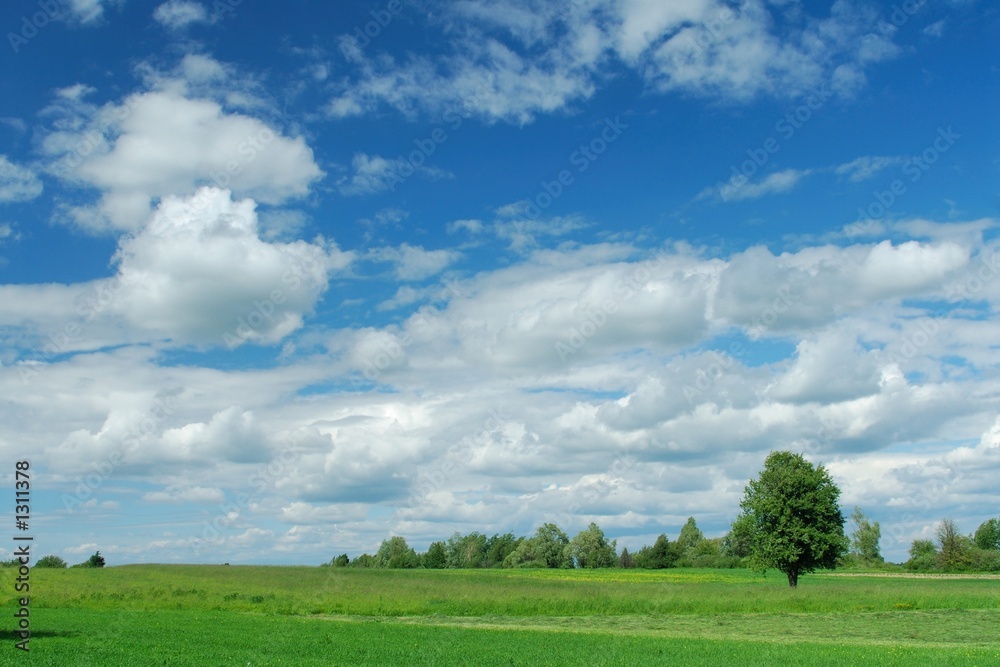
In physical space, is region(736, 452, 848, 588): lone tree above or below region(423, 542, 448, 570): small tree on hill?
above

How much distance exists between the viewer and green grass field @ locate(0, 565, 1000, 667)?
2694 centimetres

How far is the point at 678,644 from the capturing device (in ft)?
102

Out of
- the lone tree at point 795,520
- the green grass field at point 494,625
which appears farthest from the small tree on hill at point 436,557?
the lone tree at point 795,520

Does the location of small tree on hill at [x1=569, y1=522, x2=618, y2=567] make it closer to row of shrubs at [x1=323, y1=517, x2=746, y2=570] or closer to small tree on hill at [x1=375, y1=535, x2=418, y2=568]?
row of shrubs at [x1=323, y1=517, x2=746, y2=570]

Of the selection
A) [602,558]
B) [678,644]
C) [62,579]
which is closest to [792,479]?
[678,644]

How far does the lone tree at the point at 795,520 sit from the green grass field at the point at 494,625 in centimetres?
345

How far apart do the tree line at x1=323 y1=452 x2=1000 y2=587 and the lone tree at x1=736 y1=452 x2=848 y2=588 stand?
81mm

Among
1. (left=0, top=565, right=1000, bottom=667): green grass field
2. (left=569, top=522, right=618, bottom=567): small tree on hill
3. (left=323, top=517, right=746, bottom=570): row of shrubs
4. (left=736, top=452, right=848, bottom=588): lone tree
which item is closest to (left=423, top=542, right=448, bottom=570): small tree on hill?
(left=323, top=517, right=746, bottom=570): row of shrubs

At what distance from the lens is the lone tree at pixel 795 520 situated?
6106cm

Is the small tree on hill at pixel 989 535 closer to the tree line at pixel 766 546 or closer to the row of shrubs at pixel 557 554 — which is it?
the tree line at pixel 766 546

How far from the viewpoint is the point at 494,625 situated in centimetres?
4325

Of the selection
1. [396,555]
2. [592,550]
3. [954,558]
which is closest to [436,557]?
[396,555]

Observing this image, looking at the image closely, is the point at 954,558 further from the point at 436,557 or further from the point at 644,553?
the point at 436,557

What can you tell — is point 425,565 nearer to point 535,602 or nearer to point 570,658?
point 535,602
